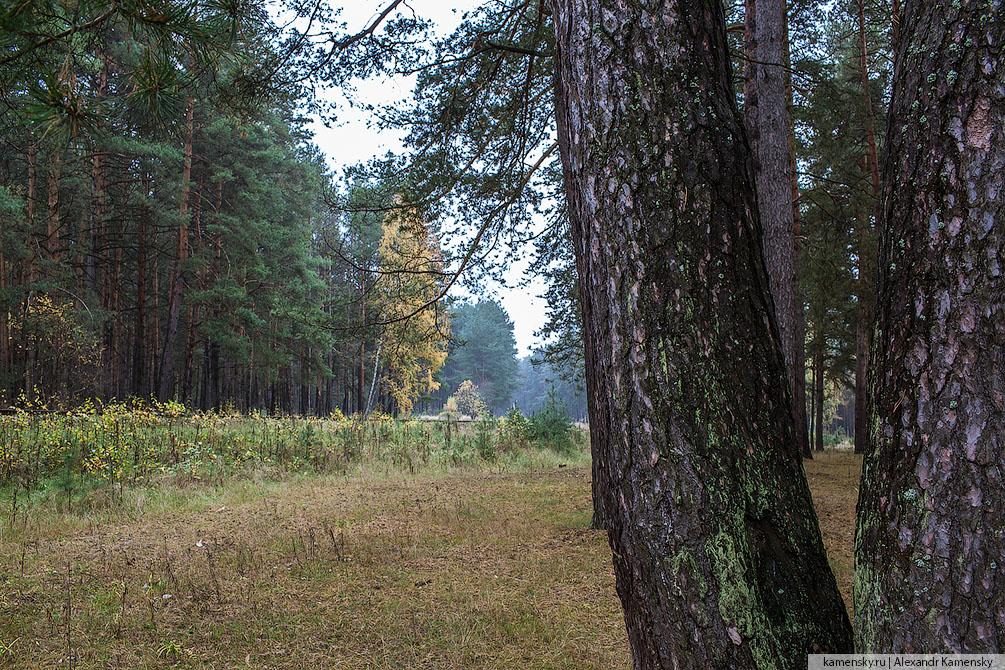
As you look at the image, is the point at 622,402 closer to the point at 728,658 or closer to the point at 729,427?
the point at 729,427

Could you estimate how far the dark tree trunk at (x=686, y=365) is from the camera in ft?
4.66

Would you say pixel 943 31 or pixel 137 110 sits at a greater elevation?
pixel 137 110

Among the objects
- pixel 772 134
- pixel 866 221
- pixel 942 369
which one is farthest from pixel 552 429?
pixel 942 369

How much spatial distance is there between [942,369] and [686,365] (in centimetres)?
56

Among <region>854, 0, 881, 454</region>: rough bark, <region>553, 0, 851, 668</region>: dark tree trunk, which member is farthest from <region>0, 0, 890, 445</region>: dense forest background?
<region>553, 0, 851, 668</region>: dark tree trunk

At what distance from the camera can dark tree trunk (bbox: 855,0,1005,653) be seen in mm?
1191

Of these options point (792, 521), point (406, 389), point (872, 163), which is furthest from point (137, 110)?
point (406, 389)

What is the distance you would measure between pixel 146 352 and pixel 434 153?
21.5m

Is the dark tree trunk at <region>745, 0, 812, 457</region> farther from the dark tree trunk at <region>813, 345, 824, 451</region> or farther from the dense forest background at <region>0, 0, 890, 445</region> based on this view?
the dark tree trunk at <region>813, 345, 824, 451</region>

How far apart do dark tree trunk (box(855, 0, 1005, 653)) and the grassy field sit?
1.87 m

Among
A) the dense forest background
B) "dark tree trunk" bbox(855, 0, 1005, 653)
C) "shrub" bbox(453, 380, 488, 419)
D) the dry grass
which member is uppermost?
the dense forest background

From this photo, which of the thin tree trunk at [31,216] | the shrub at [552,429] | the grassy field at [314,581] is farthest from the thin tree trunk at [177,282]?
the shrub at [552,429]

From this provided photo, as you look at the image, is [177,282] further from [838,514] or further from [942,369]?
[942,369]

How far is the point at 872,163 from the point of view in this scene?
11.4m
